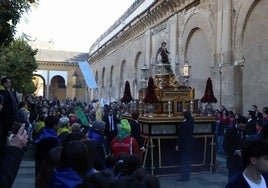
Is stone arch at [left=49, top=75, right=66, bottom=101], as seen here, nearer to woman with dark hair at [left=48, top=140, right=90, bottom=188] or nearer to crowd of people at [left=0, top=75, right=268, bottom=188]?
crowd of people at [left=0, top=75, right=268, bottom=188]

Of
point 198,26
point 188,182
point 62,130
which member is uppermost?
point 198,26

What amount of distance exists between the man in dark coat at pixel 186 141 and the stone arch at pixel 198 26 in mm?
7422

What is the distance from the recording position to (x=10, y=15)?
7781mm

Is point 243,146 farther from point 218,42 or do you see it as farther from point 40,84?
point 40,84

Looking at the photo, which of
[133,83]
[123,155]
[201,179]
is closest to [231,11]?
[201,179]

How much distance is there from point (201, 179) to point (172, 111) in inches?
82.5

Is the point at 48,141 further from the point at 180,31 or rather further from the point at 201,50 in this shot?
the point at 180,31

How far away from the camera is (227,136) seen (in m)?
6.45

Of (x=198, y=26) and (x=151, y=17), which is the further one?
(x=151, y=17)

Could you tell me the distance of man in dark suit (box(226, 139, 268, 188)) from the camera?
3104 mm

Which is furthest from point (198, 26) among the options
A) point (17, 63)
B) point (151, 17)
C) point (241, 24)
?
point (17, 63)

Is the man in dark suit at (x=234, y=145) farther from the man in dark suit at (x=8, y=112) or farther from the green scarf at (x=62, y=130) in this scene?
the man in dark suit at (x=8, y=112)

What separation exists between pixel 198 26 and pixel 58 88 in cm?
3878

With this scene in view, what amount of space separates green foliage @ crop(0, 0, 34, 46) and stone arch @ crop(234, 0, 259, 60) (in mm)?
8401
